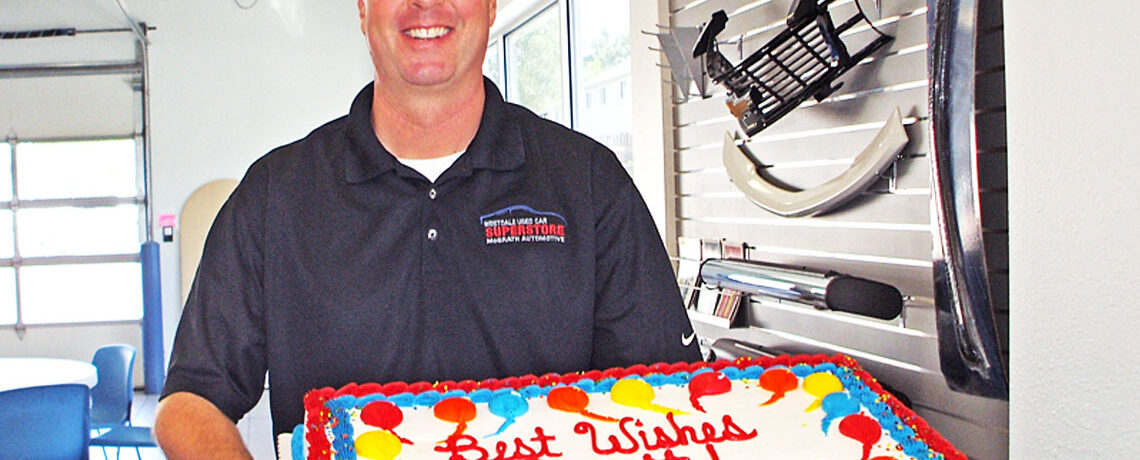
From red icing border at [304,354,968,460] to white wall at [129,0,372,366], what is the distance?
8337 mm

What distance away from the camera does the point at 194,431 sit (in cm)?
148

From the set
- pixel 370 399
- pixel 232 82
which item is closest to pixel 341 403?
pixel 370 399

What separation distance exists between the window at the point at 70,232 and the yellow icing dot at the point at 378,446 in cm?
879

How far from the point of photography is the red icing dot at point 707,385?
1.46m

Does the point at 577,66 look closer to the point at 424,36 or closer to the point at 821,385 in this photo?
the point at 424,36

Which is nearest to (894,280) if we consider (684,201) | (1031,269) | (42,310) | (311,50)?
(1031,269)

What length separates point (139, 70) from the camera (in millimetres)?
9234

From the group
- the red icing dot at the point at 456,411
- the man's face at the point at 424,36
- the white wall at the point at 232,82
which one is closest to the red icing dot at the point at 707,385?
the red icing dot at the point at 456,411

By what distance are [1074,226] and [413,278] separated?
40.3 inches

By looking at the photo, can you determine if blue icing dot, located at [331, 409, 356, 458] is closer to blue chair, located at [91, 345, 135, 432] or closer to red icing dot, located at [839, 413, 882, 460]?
red icing dot, located at [839, 413, 882, 460]

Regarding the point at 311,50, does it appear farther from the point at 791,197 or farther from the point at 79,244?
the point at 791,197

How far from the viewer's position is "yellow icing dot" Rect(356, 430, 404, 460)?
1269 millimetres

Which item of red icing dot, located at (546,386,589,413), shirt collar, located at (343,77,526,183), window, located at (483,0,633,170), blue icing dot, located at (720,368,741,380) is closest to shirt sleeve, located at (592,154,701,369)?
shirt collar, located at (343,77,526,183)

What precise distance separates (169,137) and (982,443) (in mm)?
8665
